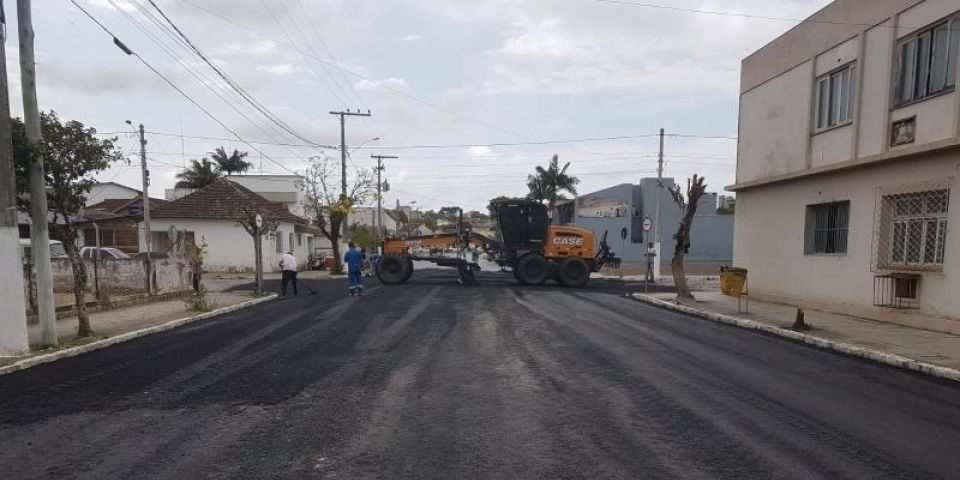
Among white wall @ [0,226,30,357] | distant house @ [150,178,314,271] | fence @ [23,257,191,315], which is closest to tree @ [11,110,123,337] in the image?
white wall @ [0,226,30,357]

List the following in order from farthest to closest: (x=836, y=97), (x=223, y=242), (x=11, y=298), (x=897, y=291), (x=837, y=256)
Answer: (x=223, y=242), (x=836, y=97), (x=837, y=256), (x=897, y=291), (x=11, y=298)

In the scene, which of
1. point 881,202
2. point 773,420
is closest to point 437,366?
point 773,420

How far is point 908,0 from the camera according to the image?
40.8 ft

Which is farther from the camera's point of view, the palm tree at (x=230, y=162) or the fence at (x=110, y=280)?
the palm tree at (x=230, y=162)

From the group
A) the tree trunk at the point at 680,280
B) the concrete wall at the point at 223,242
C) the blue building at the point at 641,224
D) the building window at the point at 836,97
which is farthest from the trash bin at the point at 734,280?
the concrete wall at the point at 223,242

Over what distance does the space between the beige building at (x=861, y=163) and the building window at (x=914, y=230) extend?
0.03 meters

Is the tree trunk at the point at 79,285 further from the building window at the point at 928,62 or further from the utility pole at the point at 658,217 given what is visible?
the utility pole at the point at 658,217

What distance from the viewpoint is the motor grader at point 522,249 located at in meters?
23.6

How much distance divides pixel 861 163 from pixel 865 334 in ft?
13.7

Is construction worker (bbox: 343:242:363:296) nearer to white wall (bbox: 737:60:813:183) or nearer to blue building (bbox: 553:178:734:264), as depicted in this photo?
white wall (bbox: 737:60:813:183)

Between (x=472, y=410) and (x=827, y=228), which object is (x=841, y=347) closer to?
(x=827, y=228)

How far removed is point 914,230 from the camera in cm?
1243

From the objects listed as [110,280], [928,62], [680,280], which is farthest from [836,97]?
[110,280]

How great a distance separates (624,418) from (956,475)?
8.16ft
